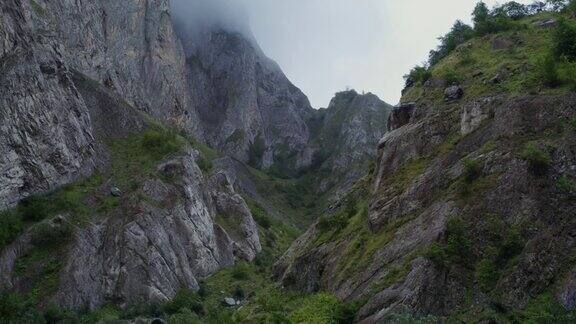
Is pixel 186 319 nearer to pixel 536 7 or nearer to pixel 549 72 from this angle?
pixel 549 72

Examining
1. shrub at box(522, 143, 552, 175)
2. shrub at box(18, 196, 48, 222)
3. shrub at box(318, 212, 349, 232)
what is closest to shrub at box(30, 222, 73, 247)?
shrub at box(18, 196, 48, 222)

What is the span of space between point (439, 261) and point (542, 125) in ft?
34.5

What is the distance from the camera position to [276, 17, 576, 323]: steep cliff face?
26.4 metres

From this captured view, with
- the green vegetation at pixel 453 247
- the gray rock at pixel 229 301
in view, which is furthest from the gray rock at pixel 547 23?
the gray rock at pixel 229 301

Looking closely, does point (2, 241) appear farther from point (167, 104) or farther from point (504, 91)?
point (167, 104)

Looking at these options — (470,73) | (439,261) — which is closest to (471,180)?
(439,261)

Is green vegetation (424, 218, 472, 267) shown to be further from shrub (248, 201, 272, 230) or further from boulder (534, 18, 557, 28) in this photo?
shrub (248, 201, 272, 230)

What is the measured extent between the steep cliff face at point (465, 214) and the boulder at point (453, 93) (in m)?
0.28

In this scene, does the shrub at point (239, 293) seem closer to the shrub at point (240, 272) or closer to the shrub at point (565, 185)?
the shrub at point (240, 272)

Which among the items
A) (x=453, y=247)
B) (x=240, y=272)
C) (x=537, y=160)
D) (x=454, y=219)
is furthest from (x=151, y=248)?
A: (x=537, y=160)

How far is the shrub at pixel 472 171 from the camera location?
3275 cm

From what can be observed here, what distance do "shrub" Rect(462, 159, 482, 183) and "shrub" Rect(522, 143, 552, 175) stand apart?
290cm

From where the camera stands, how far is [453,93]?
43031 mm

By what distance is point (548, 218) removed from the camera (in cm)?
2780
